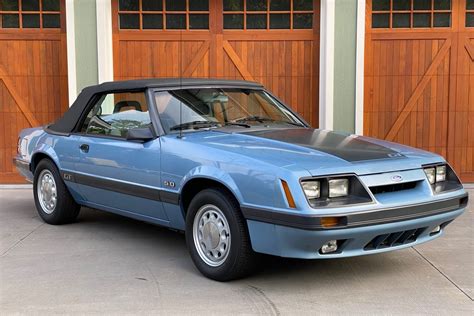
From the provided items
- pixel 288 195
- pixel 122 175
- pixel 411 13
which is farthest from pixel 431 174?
pixel 411 13

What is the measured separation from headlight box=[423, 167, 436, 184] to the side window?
A: 2342mm

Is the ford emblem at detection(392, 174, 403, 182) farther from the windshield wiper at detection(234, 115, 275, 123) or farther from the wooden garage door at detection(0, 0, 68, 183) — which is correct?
the wooden garage door at detection(0, 0, 68, 183)

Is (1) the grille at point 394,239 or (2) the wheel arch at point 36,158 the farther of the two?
(2) the wheel arch at point 36,158

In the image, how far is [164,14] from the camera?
895 cm

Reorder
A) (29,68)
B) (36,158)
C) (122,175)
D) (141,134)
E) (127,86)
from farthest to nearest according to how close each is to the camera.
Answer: (29,68), (36,158), (127,86), (122,175), (141,134)

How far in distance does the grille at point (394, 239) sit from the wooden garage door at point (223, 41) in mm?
4675

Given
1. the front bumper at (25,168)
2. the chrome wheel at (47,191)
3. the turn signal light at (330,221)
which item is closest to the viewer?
the turn signal light at (330,221)

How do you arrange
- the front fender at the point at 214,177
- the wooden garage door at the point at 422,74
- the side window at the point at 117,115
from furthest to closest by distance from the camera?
the wooden garage door at the point at 422,74 → the side window at the point at 117,115 → the front fender at the point at 214,177

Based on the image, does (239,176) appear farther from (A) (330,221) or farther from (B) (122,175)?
(B) (122,175)

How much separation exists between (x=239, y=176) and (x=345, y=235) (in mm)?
848

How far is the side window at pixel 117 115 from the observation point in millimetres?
5402

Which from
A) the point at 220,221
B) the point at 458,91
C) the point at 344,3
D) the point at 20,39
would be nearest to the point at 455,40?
the point at 458,91

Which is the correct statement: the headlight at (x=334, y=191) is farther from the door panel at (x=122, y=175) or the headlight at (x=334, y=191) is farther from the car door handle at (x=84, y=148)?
the car door handle at (x=84, y=148)

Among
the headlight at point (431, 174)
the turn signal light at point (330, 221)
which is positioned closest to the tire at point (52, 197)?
the turn signal light at point (330, 221)
